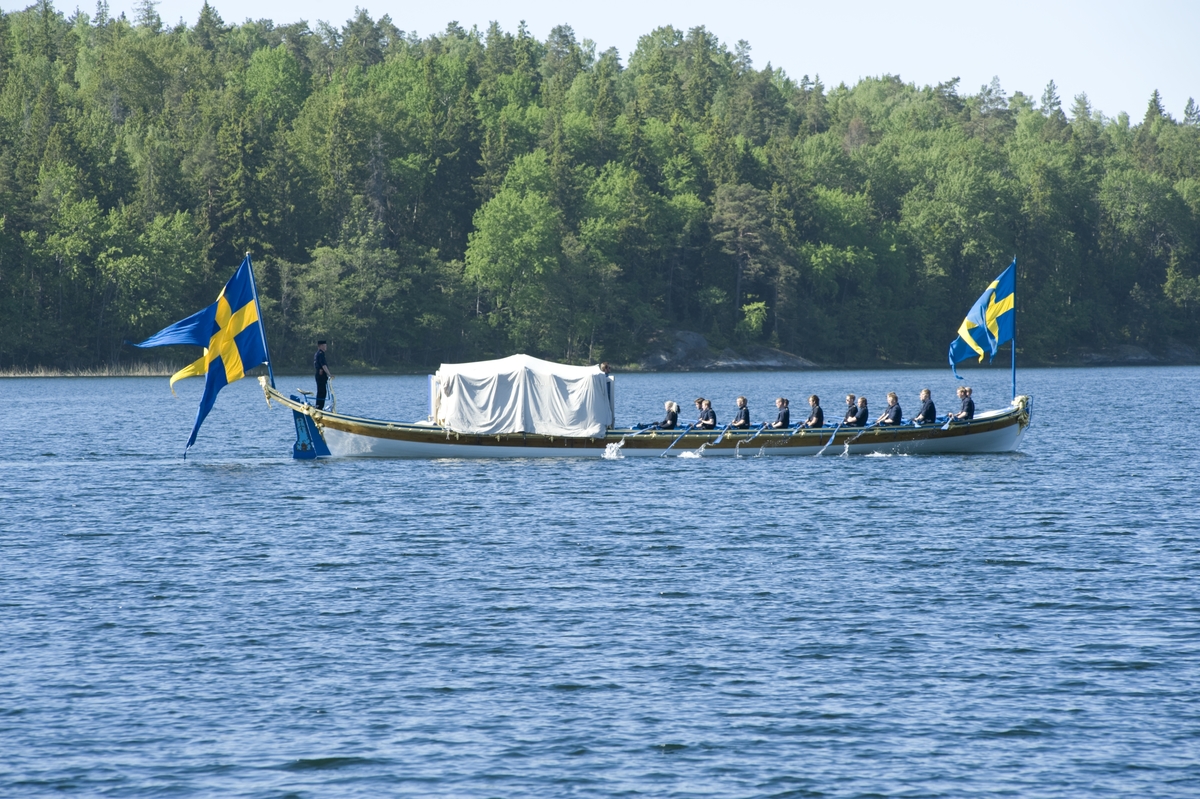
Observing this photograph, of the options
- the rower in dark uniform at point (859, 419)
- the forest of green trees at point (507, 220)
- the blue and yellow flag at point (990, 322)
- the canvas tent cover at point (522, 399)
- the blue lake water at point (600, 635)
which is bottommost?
the blue lake water at point (600, 635)

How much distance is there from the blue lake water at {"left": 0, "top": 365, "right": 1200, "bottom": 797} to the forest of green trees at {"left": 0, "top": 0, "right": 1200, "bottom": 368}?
8543 centimetres

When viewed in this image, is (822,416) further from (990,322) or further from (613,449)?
(613,449)

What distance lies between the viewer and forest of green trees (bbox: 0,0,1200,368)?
127750mm

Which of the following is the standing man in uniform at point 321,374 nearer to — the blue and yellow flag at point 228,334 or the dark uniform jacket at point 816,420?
the blue and yellow flag at point 228,334

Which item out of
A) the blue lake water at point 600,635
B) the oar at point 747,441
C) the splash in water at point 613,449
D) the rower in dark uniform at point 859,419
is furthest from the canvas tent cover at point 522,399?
the rower in dark uniform at point 859,419

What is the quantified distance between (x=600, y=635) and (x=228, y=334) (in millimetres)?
23931

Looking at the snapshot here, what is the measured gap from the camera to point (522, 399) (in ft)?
148

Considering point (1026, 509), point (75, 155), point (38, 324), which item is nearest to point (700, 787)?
point (1026, 509)

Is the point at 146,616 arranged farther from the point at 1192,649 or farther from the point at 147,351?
the point at 147,351

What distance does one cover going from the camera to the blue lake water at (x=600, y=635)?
1652cm

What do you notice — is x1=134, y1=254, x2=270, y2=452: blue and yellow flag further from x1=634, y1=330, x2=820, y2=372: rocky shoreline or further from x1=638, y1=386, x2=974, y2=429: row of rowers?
x1=634, y1=330, x2=820, y2=372: rocky shoreline

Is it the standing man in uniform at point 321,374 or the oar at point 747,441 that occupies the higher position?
the standing man in uniform at point 321,374

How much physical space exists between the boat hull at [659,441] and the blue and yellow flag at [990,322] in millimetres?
2218

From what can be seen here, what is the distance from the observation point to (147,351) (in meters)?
124
